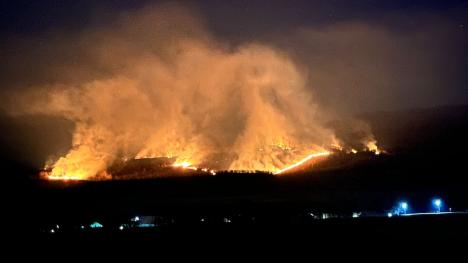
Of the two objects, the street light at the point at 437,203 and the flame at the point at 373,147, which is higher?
the flame at the point at 373,147

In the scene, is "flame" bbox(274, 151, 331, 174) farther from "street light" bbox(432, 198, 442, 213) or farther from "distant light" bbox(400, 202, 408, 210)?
"street light" bbox(432, 198, 442, 213)

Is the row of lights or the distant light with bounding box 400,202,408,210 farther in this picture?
the distant light with bounding box 400,202,408,210

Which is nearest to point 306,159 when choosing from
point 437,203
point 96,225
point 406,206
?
point 406,206

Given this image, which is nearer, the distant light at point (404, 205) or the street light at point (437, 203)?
the street light at point (437, 203)

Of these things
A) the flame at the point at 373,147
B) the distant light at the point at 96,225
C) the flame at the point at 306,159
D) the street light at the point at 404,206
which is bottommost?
the distant light at the point at 96,225

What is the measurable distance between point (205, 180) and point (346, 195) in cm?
2095

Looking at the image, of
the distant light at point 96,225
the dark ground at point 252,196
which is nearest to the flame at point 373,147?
the dark ground at point 252,196

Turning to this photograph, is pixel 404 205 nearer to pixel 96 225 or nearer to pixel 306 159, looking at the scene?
pixel 306 159

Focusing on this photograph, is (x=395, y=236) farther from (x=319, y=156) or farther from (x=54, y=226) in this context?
(x=319, y=156)

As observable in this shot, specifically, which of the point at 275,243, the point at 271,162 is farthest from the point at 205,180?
the point at 275,243

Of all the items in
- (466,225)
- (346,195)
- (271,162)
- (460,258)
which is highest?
(271,162)

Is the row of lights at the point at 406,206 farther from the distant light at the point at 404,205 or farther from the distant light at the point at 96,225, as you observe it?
the distant light at the point at 96,225

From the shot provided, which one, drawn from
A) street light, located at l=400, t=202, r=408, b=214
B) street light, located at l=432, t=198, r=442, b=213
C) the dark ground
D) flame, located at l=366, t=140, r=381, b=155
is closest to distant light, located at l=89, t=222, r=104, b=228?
the dark ground

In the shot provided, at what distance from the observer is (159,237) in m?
47.9
